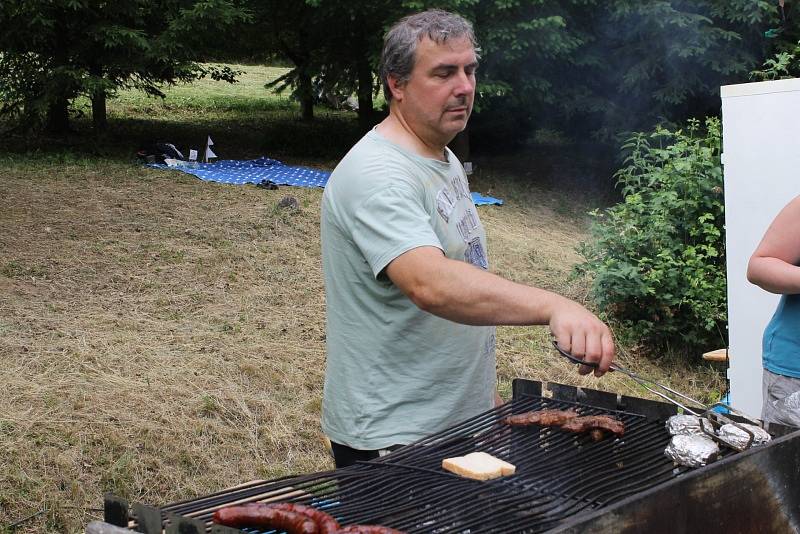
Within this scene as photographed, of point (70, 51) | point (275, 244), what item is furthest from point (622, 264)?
point (70, 51)

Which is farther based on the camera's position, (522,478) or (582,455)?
(582,455)

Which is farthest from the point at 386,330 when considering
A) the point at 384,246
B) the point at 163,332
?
the point at 163,332

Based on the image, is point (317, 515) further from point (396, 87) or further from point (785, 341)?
point (785, 341)

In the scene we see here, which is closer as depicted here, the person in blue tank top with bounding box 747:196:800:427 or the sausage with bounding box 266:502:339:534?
the sausage with bounding box 266:502:339:534

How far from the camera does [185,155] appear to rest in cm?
1212

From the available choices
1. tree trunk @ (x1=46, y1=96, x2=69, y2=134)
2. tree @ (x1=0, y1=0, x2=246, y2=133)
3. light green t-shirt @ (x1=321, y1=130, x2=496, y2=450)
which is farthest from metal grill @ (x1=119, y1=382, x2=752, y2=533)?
tree trunk @ (x1=46, y1=96, x2=69, y2=134)

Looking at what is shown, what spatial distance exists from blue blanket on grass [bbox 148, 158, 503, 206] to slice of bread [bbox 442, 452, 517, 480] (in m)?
8.38

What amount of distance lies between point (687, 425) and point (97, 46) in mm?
10228

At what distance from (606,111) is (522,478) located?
11.5 meters

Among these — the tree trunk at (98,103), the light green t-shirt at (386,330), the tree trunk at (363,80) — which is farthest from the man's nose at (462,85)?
the tree trunk at (363,80)

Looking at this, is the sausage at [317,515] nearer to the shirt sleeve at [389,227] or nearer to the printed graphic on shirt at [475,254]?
the shirt sleeve at [389,227]

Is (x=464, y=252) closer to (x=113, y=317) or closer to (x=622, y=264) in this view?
(x=113, y=317)

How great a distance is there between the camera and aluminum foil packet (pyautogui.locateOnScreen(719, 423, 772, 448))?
2.59 meters

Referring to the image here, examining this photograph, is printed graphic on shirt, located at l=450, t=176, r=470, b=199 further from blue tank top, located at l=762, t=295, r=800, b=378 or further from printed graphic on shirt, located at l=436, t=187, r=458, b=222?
blue tank top, located at l=762, t=295, r=800, b=378
